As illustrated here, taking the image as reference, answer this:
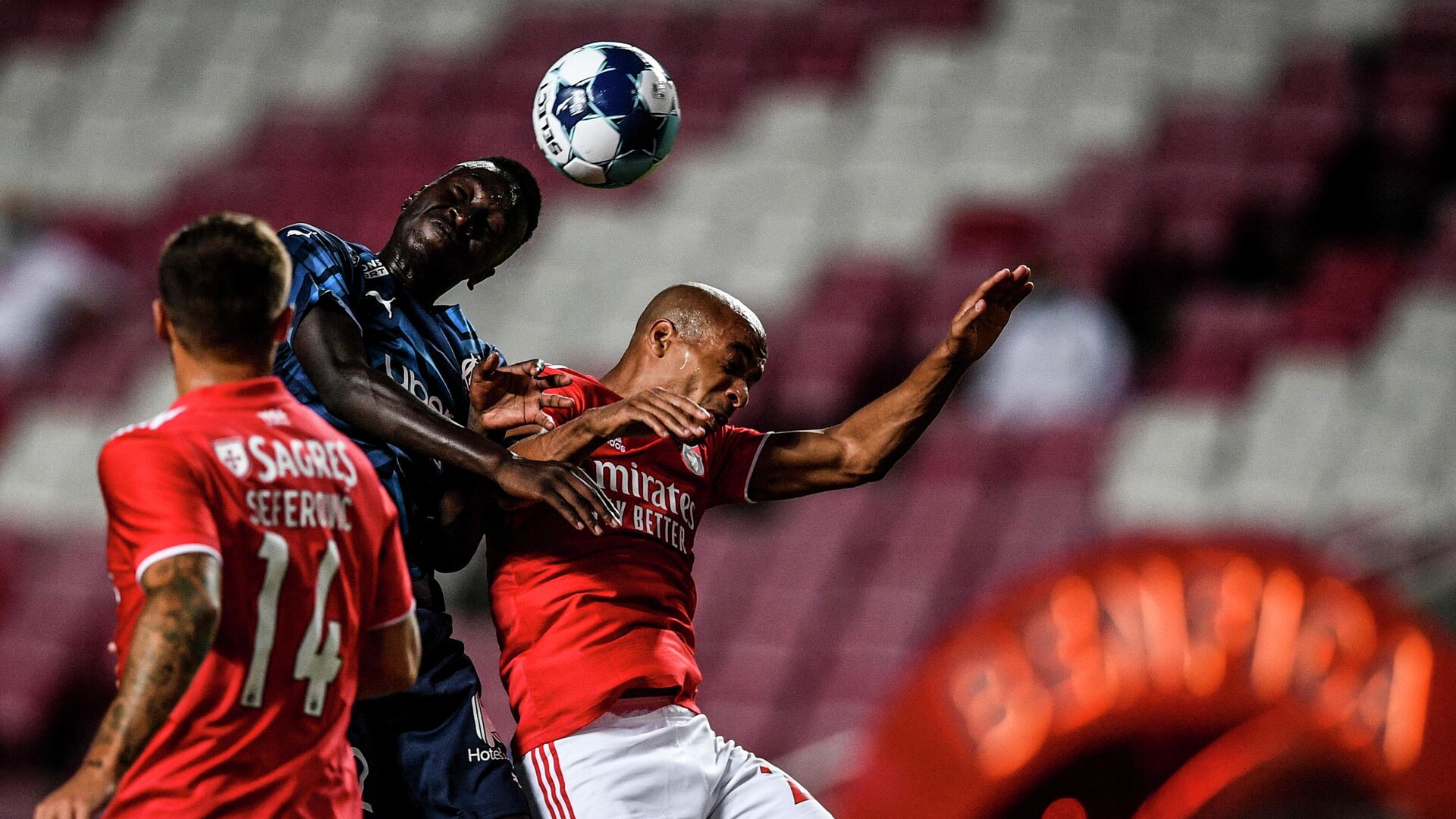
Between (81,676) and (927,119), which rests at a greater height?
(927,119)

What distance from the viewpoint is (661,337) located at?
3586 mm

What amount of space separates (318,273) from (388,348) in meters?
0.21

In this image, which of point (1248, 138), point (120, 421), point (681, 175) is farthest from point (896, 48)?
point (120, 421)

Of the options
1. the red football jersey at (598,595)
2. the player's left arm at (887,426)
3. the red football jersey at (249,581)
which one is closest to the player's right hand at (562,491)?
the red football jersey at (598,595)

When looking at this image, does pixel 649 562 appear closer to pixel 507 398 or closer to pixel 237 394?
pixel 507 398

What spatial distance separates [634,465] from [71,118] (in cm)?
1031

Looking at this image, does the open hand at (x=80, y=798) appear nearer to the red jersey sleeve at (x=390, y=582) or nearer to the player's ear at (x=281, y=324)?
the red jersey sleeve at (x=390, y=582)

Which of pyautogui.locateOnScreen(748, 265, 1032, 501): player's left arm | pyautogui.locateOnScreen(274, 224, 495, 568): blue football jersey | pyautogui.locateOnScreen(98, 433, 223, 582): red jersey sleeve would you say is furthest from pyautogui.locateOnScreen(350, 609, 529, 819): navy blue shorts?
pyautogui.locateOnScreen(98, 433, 223, 582): red jersey sleeve

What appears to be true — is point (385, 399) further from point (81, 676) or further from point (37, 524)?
point (37, 524)

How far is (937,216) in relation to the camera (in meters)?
9.73

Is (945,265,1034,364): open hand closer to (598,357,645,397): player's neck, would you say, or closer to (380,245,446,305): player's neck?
(598,357,645,397): player's neck

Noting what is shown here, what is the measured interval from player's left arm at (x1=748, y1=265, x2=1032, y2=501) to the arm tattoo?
1634mm

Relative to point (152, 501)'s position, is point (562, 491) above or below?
below

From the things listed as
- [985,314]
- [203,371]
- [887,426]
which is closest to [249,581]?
[203,371]
